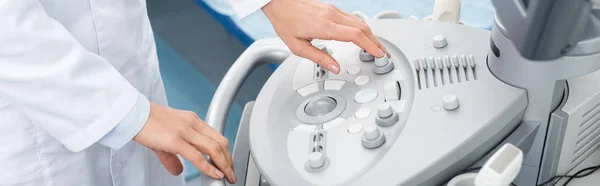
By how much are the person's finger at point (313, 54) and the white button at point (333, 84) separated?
12 millimetres

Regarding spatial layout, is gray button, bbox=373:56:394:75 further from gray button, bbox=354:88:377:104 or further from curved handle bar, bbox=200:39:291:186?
curved handle bar, bbox=200:39:291:186

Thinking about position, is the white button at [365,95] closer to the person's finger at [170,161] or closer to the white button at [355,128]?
the white button at [355,128]

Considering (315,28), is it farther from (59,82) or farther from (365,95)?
(59,82)

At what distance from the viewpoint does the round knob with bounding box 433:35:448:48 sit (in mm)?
715

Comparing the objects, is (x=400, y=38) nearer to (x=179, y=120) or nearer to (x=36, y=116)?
(x=179, y=120)

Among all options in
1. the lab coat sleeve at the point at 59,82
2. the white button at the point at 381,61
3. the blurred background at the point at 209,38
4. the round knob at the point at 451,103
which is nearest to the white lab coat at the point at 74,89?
the lab coat sleeve at the point at 59,82

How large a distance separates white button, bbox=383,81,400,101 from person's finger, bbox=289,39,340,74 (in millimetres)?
82

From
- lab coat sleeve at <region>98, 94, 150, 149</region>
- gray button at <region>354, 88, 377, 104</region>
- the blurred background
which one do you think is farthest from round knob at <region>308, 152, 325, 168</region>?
the blurred background

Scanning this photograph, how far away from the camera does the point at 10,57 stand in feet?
2.11

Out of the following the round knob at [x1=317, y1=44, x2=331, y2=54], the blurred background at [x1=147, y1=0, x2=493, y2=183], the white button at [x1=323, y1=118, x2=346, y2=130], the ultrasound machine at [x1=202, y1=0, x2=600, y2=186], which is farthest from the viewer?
the blurred background at [x1=147, y1=0, x2=493, y2=183]

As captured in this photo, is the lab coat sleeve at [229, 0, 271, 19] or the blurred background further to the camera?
the blurred background

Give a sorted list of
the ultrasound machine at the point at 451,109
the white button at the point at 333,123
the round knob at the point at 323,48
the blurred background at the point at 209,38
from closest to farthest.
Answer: the ultrasound machine at the point at 451,109, the white button at the point at 333,123, the round knob at the point at 323,48, the blurred background at the point at 209,38

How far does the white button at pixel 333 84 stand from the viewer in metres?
0.75

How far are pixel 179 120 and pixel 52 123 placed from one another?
14 cm
